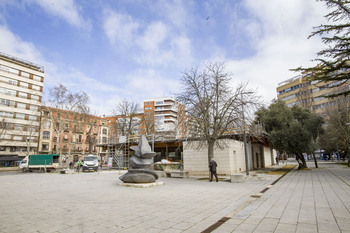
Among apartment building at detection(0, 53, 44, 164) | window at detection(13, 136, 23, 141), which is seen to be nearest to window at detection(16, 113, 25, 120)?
apartment building at detection(0, 53, 44, 164)

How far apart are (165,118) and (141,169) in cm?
7160

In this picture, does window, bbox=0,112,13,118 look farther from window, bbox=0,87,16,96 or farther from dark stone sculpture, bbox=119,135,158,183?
dark stone sculpture, bbox=119,135,158,183

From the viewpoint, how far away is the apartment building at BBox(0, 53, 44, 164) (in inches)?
1726

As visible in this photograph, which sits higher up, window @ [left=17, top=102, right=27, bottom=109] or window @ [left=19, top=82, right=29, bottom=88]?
window @ [left=19, top=82, right=29, bottom=88]

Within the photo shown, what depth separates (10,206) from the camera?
6512 mm

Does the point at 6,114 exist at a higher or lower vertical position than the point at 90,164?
higher

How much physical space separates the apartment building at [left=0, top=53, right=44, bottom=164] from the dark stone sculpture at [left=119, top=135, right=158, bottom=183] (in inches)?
1577

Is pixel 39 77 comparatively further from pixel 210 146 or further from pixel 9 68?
pixel 210 146

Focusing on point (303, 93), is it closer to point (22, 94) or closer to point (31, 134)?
point (31, 134)

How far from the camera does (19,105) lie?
154 ft

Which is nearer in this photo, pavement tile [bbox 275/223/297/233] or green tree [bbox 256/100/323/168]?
pavement tile [bbox 275/223/297/233]

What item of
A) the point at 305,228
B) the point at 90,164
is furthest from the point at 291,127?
the point at 90,164

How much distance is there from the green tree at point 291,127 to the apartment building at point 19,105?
43.3 meters

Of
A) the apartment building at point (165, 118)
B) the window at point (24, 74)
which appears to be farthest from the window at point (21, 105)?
the apartment building at point (165, 118)
